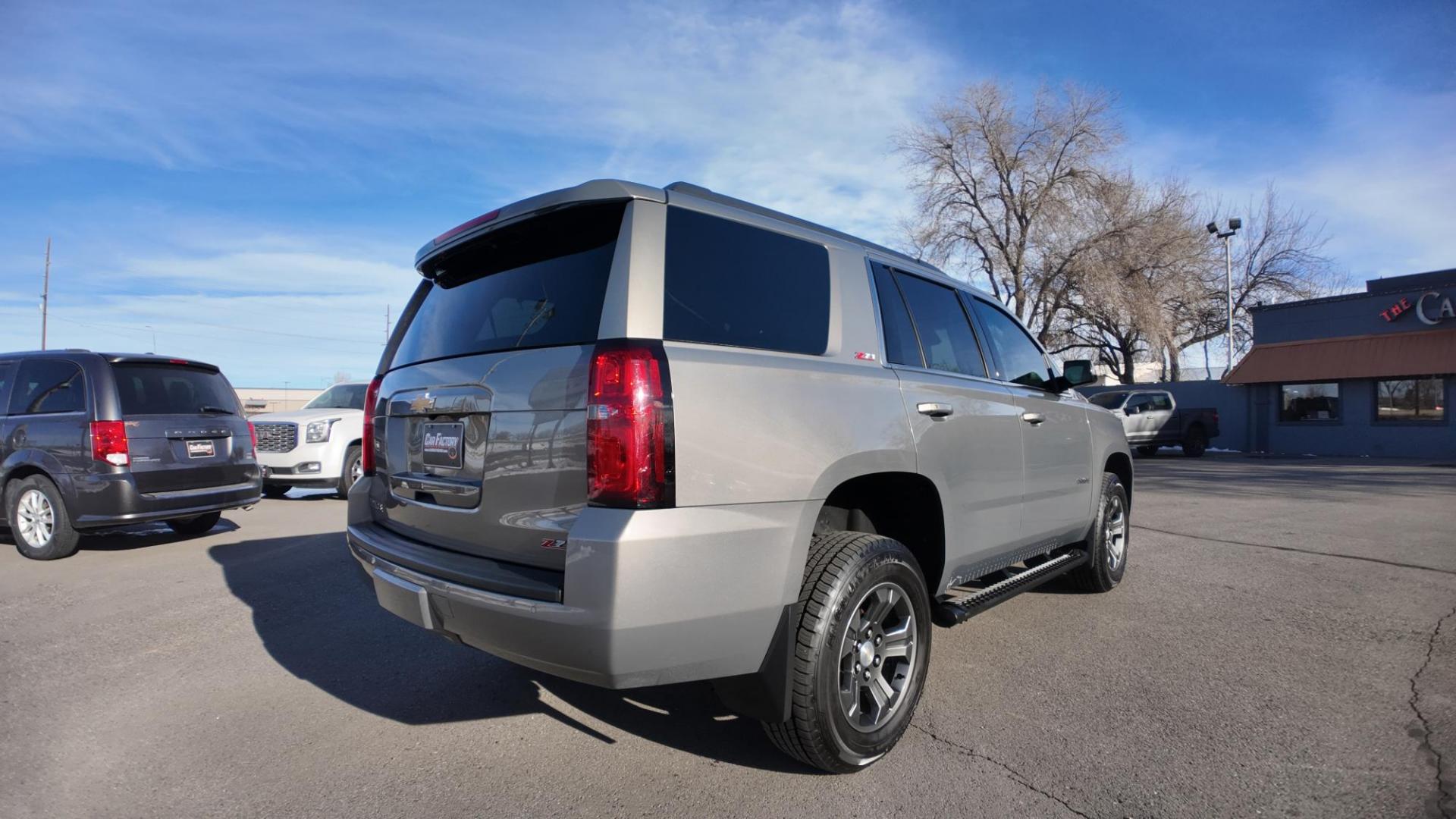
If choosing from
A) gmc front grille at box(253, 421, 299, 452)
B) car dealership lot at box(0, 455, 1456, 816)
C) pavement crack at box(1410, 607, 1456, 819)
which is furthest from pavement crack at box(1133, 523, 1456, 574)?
gmc front grille at box(253, 421, 299, 452)

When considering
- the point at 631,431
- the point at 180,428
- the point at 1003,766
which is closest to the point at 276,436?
the point at 180,428

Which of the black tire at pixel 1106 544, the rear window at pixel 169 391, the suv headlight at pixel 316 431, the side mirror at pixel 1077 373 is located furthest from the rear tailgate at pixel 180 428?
the black tire at pixel 1106 544

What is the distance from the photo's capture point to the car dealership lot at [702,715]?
267 cm

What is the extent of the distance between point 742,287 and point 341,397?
465 inches

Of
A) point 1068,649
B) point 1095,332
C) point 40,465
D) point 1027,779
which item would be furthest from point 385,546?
point 1095,332

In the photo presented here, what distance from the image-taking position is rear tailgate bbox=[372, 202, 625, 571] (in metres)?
2.44

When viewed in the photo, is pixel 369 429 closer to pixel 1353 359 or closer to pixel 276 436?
pixel 276 436

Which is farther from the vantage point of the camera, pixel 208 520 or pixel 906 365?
pixel 208 520

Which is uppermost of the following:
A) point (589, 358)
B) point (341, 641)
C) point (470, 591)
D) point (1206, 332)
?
point (1206, 332)

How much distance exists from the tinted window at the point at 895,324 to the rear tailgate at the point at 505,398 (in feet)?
4.33

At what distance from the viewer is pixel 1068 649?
408 cm

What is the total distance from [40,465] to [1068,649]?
8052mm

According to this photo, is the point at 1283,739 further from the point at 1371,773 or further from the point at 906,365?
the point at 906,365

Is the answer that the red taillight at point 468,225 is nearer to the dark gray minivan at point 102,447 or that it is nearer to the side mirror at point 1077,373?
the side mirror at point 1077,373
